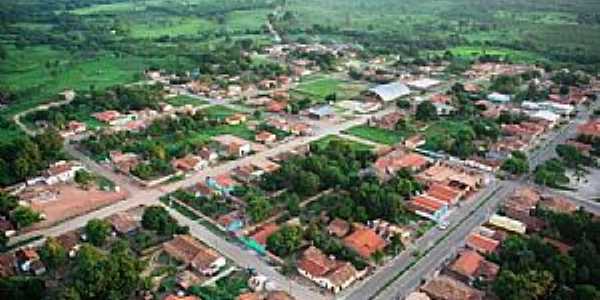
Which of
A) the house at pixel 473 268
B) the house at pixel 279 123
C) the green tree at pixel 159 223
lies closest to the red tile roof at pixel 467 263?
the house at pixel 473 268

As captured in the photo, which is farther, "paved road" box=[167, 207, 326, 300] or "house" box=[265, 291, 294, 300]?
"paved road" box=[167, 207, 326, 300]

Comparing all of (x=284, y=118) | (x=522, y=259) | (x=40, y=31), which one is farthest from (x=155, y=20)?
(x=522, y=259)

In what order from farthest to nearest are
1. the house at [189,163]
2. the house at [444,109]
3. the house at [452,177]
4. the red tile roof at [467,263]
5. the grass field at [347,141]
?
1. the house at [444,109]
2. the grass field at [347,141]
3. the house at [189,163]
4. the house at [452,177]
5. the red tile roof at [467,263]

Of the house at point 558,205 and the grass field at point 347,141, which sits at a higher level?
the grass field at point 347,141

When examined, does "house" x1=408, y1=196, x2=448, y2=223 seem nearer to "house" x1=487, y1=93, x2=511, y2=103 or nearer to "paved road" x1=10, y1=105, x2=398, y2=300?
"paved road" x1=10, y1=105, x2=398, y2=300

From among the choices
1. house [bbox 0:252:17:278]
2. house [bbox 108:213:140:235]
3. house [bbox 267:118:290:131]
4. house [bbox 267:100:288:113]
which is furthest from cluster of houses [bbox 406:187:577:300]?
house [bbox 267:100:288:113]

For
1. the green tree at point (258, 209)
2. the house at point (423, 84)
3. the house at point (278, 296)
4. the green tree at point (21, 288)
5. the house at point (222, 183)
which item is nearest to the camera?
the green tree at point (21, 288)

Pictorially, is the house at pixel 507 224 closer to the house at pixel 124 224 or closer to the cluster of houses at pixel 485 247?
the cluster of houses at pixel 485 247
